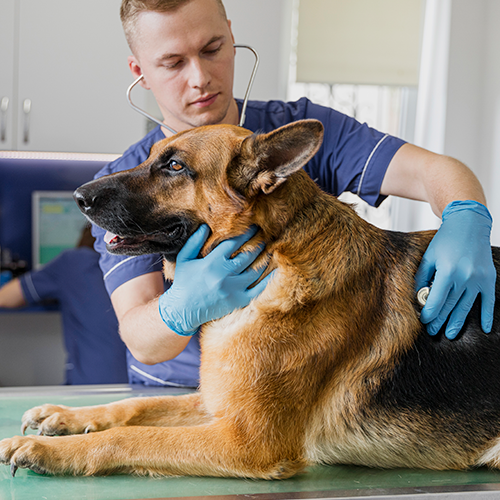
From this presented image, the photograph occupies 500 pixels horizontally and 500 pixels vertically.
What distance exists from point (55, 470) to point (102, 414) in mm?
226

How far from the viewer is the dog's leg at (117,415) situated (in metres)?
0.95

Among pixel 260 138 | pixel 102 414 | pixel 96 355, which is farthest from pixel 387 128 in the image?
pixel 102 414

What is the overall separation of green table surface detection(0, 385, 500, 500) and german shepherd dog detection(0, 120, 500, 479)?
2cm

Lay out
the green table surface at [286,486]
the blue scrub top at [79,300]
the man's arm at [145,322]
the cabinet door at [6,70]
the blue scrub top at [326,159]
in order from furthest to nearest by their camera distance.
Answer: the blue scrub top at [79,300] < the cabinet door at [6,70] < the blue scrub top at [326,159] < the man's arm at [145,322] < the green table surface at [286,486]

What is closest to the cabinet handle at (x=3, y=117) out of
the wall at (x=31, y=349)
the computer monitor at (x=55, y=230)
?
the computer monitor at (x=55, y=230)

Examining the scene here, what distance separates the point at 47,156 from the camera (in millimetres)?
2838

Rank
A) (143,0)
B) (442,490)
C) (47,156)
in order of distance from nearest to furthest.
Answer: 1. (442,490)
2. (143,0)
3. (47,156)

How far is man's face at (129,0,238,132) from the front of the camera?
4.00ft

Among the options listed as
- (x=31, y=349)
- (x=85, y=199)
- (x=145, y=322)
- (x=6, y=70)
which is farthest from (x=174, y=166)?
(x=31, y=349)

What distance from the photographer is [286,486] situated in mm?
778

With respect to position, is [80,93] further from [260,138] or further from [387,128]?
[260,138]

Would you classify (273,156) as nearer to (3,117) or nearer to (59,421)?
(59,421)

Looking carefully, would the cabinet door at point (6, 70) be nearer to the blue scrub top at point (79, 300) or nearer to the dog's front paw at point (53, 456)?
the blue scrub top at point (79, 300)

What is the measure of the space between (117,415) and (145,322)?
240 millimetres
